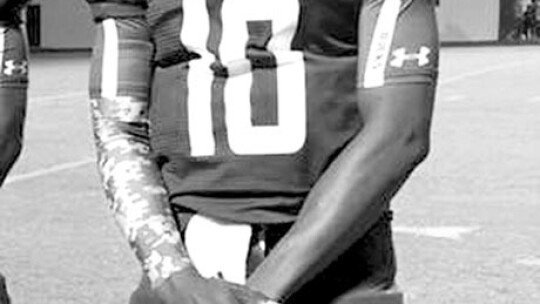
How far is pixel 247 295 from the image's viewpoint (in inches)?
78.3

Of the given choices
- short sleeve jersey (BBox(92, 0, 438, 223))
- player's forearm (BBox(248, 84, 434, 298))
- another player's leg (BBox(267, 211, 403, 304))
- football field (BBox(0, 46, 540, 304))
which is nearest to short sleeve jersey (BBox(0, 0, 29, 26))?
short sleeve jersey (BBox(92, 0, 438, 223))

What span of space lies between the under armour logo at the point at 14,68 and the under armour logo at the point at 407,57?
1.11m

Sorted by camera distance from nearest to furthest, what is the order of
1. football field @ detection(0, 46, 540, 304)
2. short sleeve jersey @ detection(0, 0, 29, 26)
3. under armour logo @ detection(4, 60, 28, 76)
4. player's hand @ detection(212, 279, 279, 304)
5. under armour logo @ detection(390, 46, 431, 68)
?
1. player's hand @ detection(212, 279, 279, 304)
2. under armour logo @ detection(390, 46, 431, 68)
3. short sleeve jersey @ detection(0, 0, 29, 26)
4. under armour logo @ detection(4, 60, 28, 76)
5. football field @ detection(0, 46, 540, 304)

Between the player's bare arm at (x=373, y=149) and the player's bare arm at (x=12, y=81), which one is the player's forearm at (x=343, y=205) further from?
the player's bare arm at (x=12, y=81)

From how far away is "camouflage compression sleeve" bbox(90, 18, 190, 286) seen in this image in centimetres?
215

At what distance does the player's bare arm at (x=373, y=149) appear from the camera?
6.73 ft

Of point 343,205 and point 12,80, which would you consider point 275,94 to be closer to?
point 343,205

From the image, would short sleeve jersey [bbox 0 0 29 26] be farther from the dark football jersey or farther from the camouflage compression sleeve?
the dark football jersey

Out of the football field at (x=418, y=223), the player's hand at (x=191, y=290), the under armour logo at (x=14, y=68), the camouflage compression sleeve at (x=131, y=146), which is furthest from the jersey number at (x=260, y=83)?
the football field at (x=418, y=223)

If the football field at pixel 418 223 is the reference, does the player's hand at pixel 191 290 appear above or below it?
above

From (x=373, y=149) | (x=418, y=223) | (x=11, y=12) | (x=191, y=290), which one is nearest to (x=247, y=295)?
(x=191, y=290)

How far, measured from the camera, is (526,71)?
108 feet

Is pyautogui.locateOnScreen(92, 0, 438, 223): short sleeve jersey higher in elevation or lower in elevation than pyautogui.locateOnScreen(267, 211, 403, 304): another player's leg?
higher

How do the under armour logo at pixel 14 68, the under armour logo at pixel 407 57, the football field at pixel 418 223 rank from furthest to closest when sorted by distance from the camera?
the football field at pixel 418 223, the under armour logo at pixel 14 68, the under armour logo at pixel 407 57
